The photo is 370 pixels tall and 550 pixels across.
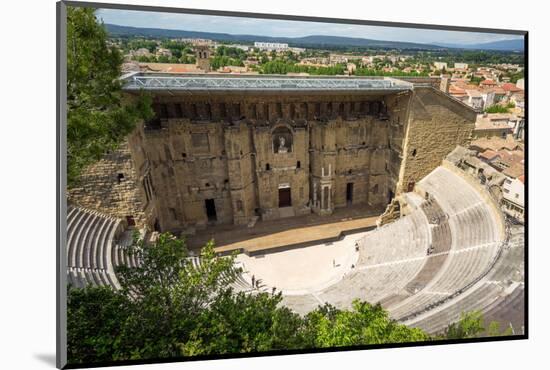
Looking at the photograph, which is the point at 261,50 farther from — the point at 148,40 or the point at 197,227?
the point at 197,227

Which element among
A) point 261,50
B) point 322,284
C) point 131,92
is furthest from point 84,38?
point 322,284

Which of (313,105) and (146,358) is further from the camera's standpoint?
(313,105)

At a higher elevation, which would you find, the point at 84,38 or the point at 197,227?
the point at 84,38

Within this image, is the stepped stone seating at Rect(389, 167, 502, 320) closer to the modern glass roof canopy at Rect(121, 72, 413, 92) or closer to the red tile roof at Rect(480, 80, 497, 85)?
the red tile roof at Rect(480, 80, 497, 85)

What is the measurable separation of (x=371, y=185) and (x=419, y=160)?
12.8 ft

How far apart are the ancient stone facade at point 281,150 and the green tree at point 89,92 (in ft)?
24.5

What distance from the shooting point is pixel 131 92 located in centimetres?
1356

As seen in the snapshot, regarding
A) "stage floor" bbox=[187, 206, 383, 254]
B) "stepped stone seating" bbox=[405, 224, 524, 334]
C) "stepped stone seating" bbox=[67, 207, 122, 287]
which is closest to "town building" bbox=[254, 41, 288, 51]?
"stepped stone seating" bbox=[67, 207, 122, 287]

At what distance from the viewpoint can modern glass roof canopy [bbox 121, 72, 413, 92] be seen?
50.8 ft

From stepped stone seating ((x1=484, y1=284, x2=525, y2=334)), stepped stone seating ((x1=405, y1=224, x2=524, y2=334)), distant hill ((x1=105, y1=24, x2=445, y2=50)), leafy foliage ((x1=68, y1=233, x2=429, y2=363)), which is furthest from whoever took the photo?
stepped stone seating ((x1=405, y1=224, x2=524, y2=334))

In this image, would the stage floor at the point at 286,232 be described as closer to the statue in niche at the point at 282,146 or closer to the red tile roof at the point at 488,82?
the statue in niche at the point at 282,146

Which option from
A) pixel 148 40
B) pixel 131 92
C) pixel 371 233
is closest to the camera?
pixel 148 40

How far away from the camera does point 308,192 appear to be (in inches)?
842

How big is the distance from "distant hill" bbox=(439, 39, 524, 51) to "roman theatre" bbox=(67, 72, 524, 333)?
6509mm
